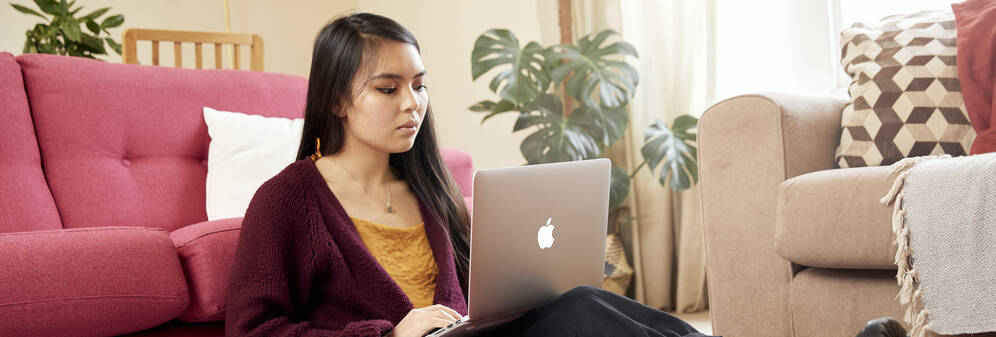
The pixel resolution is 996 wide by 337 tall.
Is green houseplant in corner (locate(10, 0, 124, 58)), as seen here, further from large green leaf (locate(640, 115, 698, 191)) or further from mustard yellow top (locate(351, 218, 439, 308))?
mustard yellow top (locate(351, 218, 439, 308))

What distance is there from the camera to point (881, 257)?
1628mm

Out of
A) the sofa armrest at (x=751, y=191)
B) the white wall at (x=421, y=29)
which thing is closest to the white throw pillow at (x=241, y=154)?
the sofa armrest at (x=751, y=191)

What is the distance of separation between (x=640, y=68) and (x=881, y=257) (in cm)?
164

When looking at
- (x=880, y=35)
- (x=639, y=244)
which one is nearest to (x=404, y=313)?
(x=880, y=35)

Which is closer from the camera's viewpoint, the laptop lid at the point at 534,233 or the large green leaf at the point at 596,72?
the laptop lid at the point at 534,233

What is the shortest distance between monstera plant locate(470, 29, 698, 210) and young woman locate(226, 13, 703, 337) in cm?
143

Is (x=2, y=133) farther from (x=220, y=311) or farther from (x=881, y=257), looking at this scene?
(x=881, y=257)

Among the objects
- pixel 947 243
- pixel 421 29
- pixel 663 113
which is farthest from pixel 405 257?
pixel 421 29

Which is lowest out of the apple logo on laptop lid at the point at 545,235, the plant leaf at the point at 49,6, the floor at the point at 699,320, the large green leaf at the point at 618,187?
the floor at the point at 699,320

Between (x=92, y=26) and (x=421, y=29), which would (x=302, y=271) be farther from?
(x=421, y=29)

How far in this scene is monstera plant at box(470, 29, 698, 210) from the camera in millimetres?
2871

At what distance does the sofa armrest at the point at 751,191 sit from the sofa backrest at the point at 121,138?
115cm

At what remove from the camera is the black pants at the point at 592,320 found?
3.50 ft

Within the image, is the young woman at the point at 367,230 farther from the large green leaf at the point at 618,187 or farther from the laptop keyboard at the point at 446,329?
the large green leaf at the point at 618,187
